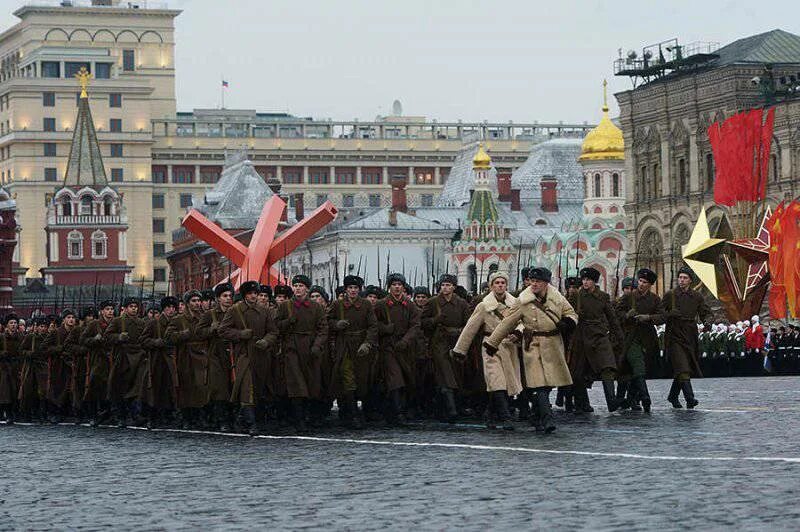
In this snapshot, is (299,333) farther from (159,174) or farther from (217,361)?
(159,174)

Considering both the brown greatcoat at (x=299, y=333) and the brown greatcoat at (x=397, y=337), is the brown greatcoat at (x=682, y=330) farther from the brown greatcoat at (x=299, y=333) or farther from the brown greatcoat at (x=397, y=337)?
the brown greatcoat at (x=299, y=333)

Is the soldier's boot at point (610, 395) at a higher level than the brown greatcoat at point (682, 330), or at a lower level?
lower

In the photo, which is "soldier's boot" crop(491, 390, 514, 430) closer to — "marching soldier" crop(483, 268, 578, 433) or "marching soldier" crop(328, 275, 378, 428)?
"marching soldier" crop(483, 268, 578, 433)

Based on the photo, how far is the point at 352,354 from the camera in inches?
904

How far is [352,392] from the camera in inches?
909

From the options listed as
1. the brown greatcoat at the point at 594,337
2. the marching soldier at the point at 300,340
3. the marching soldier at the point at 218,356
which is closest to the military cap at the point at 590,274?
the brown greatcoat at the point at 594,337

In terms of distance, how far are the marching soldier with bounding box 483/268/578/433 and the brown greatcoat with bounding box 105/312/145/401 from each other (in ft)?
22.8

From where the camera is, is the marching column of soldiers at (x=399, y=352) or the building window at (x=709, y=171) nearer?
the marching column of soldiers at (x=399, y=352)

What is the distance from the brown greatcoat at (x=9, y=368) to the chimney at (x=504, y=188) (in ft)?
292

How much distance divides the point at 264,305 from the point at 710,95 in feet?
183

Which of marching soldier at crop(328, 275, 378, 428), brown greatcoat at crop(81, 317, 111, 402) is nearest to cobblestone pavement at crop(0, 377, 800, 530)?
marching soldier at crop(328, 275, 378, 428)

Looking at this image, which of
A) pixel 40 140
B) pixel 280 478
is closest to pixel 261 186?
pixel 40 140

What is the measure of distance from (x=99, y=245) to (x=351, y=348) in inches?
4204

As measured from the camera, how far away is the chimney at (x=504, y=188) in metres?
119
